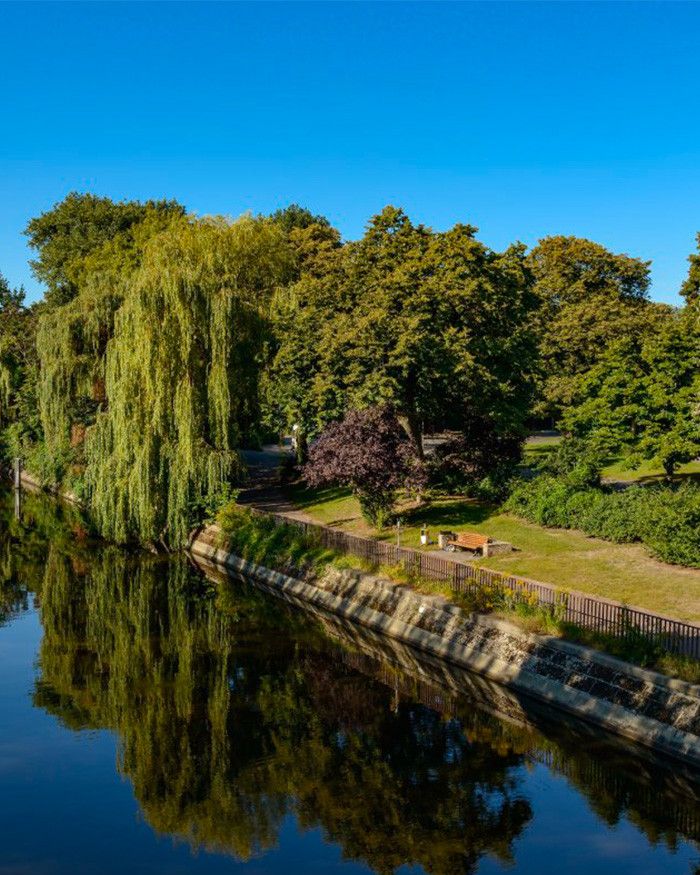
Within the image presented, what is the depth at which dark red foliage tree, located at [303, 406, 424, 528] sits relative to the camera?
3334 cm

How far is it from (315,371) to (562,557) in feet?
56.7

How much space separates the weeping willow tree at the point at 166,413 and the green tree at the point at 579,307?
18.5 m

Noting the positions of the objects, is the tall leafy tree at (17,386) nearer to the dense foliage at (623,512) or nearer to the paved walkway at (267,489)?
the paved walkway at (267,489)

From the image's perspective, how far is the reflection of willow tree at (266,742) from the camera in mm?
14602

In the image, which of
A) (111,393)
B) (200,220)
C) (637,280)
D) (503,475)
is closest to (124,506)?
(111,393)

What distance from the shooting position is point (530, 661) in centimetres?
2053

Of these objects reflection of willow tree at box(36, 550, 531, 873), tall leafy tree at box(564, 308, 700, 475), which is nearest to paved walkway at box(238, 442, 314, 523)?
reflection of willow tree at box(36, 550, 531, 873)

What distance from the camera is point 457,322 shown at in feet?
119

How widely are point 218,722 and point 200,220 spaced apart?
144ft

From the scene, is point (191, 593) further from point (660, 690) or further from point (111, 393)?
point (660, 690)

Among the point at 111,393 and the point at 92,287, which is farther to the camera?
the point at 92,287

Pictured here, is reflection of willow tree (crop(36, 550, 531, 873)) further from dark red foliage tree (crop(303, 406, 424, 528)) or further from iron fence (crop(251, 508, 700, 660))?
dark red foliage tree (crop(303, 406, 424, 528))

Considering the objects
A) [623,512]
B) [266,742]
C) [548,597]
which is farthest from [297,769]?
[623,512]

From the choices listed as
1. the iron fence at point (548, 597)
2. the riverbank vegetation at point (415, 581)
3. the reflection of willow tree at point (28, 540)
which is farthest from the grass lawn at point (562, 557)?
the reflection of willow tree at point (28, 540)
